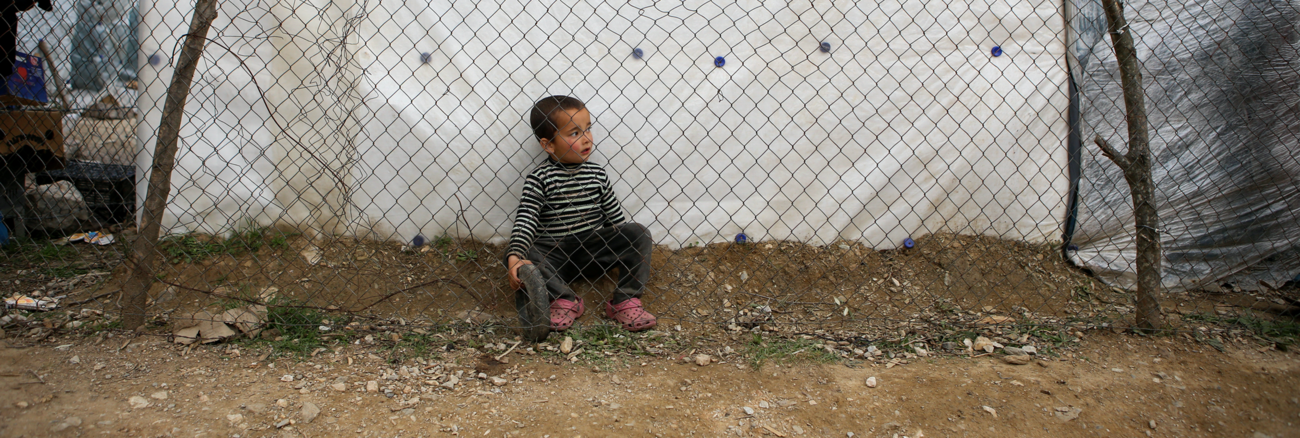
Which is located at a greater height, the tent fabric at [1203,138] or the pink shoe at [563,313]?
the tent fabric at [1203,138]

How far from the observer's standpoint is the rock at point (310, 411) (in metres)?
1.82

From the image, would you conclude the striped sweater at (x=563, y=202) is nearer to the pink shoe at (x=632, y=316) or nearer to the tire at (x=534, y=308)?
the tire at (x=534, y=308)

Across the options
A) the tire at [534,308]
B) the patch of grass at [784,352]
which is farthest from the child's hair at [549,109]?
the patch of grass at [784,352]

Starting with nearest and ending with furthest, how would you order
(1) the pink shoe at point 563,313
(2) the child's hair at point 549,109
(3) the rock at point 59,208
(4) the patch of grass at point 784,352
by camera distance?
(4) the patch of grass at point 784,352 → (1) the pink shoe at point 563,313 → (2) the child's hair at point 549,109 → (3) the rock at point 59,208

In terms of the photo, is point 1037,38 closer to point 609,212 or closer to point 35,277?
point 609,212

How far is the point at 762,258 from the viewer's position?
112 inches

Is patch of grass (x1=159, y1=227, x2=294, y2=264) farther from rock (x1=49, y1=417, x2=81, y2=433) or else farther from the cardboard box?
rock (x1=49, y1=417, x2=81, y2=433)

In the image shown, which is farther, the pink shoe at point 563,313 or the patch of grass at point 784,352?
the pink shoe at point 563,313

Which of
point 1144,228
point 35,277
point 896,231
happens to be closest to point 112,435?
point 35,277

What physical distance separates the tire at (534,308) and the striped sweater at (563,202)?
0.76 ft

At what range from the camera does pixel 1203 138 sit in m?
2.76

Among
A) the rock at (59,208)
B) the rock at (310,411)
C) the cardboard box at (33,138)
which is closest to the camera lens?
the rock at (310,411)

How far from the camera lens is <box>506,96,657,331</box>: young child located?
8.21ft

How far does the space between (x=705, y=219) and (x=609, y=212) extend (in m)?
0.41
